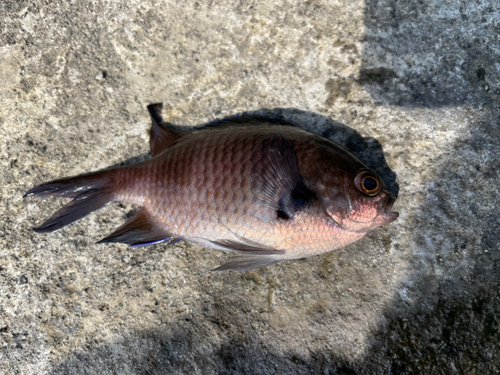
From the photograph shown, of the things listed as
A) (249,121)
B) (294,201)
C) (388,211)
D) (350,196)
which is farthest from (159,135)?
(388,211)

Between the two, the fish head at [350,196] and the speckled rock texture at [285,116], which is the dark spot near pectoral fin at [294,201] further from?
the speckled rock texture at [285,116]

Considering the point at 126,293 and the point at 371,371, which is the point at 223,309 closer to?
the point at 126,293

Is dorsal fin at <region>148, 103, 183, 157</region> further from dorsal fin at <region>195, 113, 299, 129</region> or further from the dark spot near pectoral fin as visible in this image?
the dark spot near pectoral fin

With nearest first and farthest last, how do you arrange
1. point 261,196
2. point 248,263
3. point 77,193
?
1. point 261,196
2. point 248,263
3. point 77,193

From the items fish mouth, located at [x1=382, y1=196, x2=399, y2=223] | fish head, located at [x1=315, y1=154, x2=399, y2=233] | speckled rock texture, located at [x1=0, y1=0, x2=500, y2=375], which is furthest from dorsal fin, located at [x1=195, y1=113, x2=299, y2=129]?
fish mouth, located at [x1=382, y1=196, x2=399, y2=223]

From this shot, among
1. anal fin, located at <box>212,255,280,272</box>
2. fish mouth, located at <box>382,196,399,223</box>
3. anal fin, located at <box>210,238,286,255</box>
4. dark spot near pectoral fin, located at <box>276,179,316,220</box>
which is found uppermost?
dark spot near pectoral fin, located at <box>276,179,316,220</box>

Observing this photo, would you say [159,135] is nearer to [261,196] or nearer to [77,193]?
[77,193]
